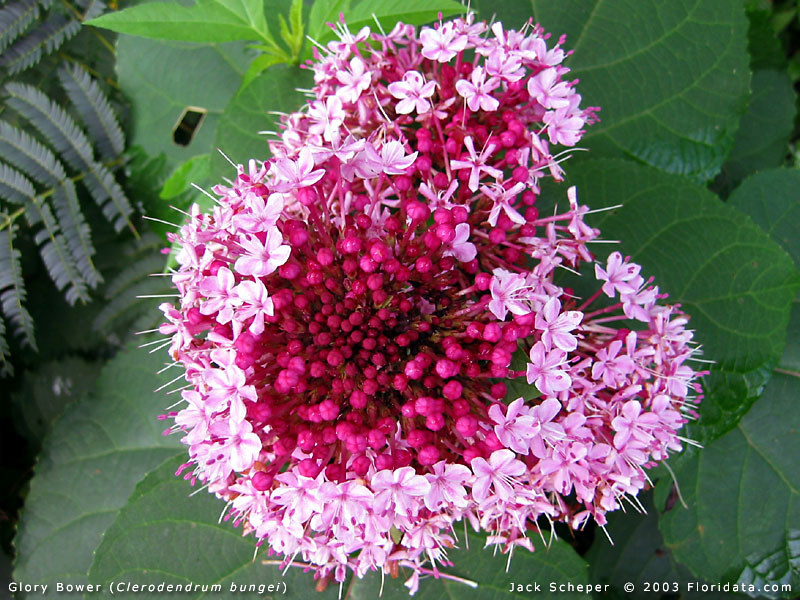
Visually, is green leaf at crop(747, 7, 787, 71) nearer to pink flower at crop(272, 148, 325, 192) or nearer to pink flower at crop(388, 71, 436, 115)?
pink flower at crop(388, 71, 436, 115)

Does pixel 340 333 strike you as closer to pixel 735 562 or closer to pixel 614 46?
pixel 614 46

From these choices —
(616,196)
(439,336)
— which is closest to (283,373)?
(439,336)

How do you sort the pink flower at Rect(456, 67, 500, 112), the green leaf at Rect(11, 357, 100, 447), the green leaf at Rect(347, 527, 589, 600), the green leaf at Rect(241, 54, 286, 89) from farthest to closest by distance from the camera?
the green leaf at Rect(11, 357, 100, 447) < the green leaf at Rect(241, 54, 286, 89) < the green leaf at Rect(347, 527, 589, 600) < the pink flower at Rect(456, 67, 500, 112)

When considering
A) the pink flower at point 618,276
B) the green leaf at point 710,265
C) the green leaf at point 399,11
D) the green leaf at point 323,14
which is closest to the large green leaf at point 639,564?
the green leaf at point 710,265

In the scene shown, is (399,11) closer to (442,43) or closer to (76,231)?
(442,43)

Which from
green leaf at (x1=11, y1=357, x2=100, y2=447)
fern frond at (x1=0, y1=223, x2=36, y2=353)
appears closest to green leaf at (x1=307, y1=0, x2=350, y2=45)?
fern frond at (x1=0, y1=223, x2=36, y2=353)

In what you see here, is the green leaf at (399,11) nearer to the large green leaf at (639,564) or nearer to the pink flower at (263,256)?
the pink flower at (263,256)
